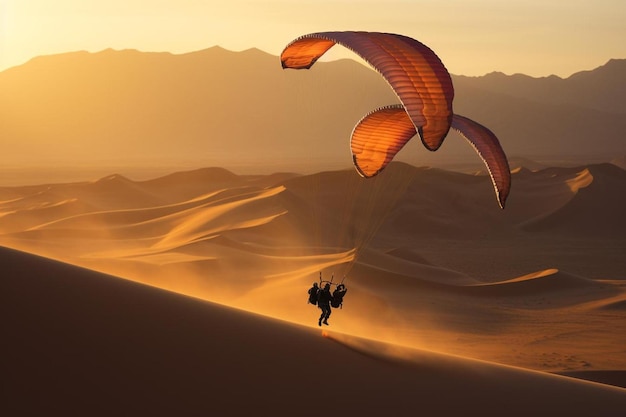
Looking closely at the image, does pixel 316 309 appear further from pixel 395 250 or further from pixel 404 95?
pixel 395 250

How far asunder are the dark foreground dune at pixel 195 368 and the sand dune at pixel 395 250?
3.02 meters

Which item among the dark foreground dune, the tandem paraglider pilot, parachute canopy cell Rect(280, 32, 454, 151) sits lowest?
the dark foreground dune

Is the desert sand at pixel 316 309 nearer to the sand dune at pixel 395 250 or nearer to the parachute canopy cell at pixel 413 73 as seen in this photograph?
the sand dune at pixel 395 250

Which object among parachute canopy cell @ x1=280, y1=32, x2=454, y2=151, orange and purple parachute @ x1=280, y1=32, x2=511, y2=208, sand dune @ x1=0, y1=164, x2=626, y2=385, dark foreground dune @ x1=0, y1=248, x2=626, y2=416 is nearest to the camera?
dark foreground dune @ x1=0, y1=248, x2=626, y2=416

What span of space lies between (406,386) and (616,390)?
10.3ft

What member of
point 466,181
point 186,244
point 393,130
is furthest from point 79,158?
point 393,130

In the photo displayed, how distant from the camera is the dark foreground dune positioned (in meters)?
6.33

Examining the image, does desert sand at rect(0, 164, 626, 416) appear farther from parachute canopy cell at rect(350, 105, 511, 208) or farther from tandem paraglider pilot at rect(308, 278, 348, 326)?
parachute canopy cell at rect(350, 105, 511, 208)

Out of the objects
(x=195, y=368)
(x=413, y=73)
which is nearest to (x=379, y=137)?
(x=413, y=73)

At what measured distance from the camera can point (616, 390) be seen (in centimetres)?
966

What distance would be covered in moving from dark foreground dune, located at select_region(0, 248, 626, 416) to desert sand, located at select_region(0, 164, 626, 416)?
0.02 m

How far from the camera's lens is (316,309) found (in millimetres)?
18875

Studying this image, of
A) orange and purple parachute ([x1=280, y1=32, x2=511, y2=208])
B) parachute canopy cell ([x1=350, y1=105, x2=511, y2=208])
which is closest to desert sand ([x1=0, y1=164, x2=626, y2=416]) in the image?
parachute canopy cell ([x1=350, y1=105, x2=511, y2=208])

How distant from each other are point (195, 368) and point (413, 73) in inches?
190
